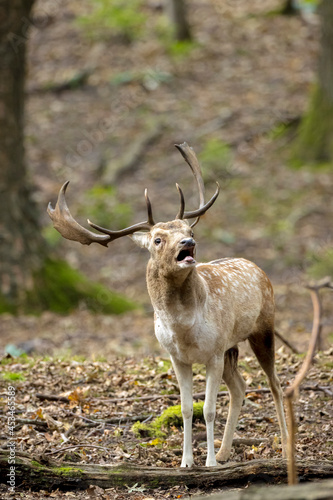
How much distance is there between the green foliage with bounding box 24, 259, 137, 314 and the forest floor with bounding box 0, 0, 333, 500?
29 centimetres

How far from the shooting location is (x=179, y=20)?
78.7 feet

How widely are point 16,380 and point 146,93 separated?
15365 mm

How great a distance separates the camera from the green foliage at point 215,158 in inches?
696

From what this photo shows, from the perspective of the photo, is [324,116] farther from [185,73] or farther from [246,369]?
[246,369]

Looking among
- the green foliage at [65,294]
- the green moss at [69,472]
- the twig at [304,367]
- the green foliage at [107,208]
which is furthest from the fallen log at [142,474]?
the green foliage at [107,208]

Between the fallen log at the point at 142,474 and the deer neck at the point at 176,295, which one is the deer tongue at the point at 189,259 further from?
the fallen log at the point at 142,474

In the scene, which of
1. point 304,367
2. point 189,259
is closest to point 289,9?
point 189,259

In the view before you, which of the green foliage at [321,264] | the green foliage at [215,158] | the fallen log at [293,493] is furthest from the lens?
the green foliage at [215,158]

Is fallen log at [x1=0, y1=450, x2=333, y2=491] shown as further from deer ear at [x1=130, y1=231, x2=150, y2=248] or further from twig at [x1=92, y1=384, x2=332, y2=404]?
twig at [x1=92, y1=384, x2=332, y2=404]

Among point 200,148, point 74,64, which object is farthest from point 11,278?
point 74,64

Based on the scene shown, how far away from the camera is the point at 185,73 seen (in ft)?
74.2

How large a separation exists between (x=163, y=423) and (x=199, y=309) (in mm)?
1723

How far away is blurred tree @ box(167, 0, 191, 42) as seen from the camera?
24031 mm

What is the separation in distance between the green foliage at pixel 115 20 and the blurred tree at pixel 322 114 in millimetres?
9333
